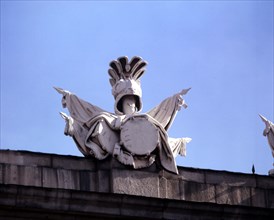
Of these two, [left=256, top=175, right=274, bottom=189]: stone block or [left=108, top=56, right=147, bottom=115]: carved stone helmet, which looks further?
[left=256, top=175, right=274, bottom=189]: stone block

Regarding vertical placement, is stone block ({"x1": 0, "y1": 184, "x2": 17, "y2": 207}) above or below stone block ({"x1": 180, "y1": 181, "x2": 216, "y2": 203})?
below

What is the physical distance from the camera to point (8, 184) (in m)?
39.6

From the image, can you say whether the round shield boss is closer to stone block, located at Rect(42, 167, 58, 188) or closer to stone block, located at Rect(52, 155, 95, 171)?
stone block, located at Rect(52, 155, 95, 171)

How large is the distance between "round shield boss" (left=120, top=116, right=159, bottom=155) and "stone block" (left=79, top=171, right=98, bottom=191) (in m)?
1.05

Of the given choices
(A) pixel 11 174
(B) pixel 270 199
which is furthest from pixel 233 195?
(A) pixel 11 174

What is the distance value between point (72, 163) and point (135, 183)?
1.36 m

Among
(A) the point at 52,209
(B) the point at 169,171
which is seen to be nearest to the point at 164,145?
(B) the point at 169,171

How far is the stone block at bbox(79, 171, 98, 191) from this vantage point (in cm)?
4075

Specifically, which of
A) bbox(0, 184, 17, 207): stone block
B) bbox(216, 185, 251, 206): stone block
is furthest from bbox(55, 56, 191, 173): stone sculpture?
bbox(0, 184, 17, 207): stone block

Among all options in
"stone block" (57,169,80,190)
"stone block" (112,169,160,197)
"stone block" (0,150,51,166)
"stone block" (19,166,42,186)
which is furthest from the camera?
"stone block" (112,169,160,197)

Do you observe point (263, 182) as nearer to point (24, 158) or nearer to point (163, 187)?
point (163, 187)

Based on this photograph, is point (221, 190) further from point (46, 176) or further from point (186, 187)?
point (46, 176)

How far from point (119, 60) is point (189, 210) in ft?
12.1

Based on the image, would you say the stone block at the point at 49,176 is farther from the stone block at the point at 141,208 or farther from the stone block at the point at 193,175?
the stone block at the point at 193,175
